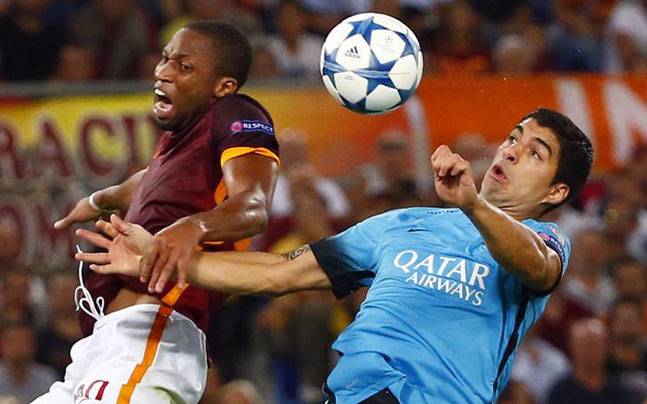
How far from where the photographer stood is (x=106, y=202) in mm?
6527

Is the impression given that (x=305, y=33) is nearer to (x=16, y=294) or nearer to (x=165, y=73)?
(x=16, y=294)

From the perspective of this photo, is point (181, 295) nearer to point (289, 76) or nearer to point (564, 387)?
point (564, 387)

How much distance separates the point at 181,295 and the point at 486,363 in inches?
50.9

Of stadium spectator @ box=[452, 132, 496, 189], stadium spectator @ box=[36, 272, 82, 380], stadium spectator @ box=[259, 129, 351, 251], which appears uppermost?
stadium spectator @ box=[452, 132, 496, 189]

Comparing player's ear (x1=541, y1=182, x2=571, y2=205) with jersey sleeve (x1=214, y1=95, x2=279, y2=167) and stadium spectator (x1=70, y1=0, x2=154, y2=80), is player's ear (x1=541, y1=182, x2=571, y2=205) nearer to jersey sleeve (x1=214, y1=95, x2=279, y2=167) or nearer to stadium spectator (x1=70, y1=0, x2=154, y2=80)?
jersey sleeve (x1=214, y1=95, x2=279, y2=167)

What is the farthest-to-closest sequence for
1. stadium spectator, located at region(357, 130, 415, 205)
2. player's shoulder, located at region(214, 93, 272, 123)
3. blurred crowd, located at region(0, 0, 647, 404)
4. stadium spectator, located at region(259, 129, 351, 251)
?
stadium spectator, located at region(357, 130, 415, 205) < stadium spectator, located at region(259, 129, 351, 251) < blurred crowd, located at region(0, 0, 647, 404) < player's shoulder, located at region(214, 93, 272, 123)

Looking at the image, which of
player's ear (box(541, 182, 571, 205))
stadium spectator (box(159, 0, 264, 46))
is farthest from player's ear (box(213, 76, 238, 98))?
stadium spectator (box(159, 0, 264, 46))

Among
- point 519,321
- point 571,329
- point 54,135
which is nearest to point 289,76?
point 54,135

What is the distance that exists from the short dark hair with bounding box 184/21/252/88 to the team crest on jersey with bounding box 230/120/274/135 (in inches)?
15.2

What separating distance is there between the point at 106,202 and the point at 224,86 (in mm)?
954

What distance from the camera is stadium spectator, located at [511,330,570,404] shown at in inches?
404

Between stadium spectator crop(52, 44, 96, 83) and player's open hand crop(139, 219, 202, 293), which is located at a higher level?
player's open hand crop(139, 219, 202, 293)

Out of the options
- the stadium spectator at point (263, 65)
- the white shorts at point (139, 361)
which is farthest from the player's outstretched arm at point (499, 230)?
the stadium spectator at point (263, 65)

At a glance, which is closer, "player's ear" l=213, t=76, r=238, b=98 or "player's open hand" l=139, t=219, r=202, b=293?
"player's open hand" l=139, t=219, r=202, b=293
